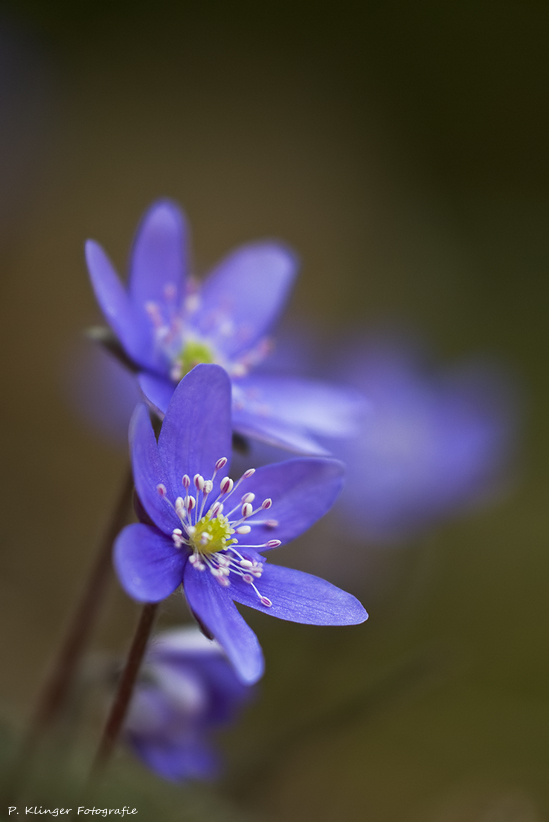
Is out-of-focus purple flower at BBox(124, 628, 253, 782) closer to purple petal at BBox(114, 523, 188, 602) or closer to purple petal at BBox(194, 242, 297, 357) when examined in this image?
purple petal at BBox(114, 523, 188, 602)

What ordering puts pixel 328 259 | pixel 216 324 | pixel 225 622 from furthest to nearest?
pixel 328 259 < pixel 216 324 < pixel 225 622

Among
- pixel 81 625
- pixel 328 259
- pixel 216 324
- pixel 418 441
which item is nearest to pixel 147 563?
pixel 81 625

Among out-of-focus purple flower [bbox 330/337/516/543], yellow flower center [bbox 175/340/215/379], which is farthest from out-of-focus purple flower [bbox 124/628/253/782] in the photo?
out-of-focus purple flower [bbox 330/337/516/543]

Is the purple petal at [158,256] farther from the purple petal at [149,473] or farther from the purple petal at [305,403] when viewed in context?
the purple petal at [149,473]

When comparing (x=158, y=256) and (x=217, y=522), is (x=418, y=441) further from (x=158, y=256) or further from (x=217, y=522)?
(x=217, y=522)

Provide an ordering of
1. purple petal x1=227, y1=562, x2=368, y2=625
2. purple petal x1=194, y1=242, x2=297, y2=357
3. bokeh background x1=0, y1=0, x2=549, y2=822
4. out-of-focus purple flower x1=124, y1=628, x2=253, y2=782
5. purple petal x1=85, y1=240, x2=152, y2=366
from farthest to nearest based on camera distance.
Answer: bokeh background x1=0, y1=0, x2=549, y2=822 < purple petal x1=194, y1=242, x2=297, y2=357 < out-of-focus purple flower x1=124, y1=628, x2=253, y2=782 < purple petal x1=85, y1=240, x2=152, y2=366 < purple petal x1=227, y1=562, x2=368, y2=625

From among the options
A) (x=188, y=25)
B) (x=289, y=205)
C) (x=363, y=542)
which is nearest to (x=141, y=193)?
(x=289, y=205)

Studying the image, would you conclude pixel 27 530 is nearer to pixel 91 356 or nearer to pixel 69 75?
pixel 91 356
